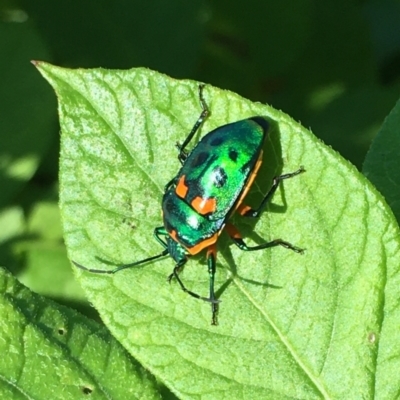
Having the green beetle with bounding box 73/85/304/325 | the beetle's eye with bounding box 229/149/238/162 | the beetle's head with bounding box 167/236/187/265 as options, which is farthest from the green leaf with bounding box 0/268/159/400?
the beetle's eye with bounding box 229/149/238/162

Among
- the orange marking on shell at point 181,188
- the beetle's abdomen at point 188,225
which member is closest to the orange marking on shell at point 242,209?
the beetle's abdomen at point 188,225

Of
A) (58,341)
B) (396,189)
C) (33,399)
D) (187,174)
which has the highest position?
(396,189)

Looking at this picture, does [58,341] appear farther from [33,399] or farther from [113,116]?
[113,116]

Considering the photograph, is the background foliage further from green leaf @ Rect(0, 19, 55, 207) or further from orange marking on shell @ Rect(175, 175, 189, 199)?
orange marking on shell @ Rect(175, 175, 189, 199)

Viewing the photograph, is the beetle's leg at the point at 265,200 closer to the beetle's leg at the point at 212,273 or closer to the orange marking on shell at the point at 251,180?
the orange marking on shell at the point at 251,180

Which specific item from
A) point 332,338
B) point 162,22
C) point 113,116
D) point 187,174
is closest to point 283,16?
point 162,22

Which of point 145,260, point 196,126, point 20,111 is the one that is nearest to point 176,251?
point 145,260

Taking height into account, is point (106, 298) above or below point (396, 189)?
below
